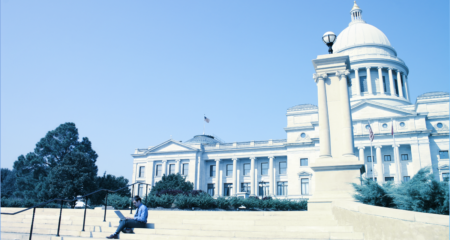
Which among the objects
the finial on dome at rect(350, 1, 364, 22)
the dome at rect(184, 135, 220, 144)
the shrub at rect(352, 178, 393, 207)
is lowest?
the shrub at rect(352, 178, 393, 207)

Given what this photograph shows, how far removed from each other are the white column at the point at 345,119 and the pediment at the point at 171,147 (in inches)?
2050

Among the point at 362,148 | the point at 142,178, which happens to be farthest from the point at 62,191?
the point at 362,148

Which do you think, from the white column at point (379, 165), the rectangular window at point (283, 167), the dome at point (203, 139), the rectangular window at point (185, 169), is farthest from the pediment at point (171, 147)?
the white column at point (379, 165)

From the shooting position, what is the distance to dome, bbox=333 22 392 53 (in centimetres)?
7056

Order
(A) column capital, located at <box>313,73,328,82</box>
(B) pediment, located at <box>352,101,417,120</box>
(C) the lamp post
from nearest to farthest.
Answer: (C) the lamp post → (A) column capital, located at <box>313,73,328,82</box> → (B) pediment, located at <box>352,101,417,120</box>

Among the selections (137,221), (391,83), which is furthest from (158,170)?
(137,221)

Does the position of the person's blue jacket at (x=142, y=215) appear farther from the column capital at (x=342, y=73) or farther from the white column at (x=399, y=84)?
the white column at (x=399, y=84)

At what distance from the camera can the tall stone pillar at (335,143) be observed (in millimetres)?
13688

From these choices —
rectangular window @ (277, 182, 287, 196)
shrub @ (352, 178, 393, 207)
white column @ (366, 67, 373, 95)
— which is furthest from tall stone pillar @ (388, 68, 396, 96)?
shrub @ (352, 178, 393, 207)

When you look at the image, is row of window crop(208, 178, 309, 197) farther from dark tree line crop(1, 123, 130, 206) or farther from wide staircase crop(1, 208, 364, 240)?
wide staircase crop(1, 208, 364, 240)

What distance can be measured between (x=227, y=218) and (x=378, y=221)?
550 cm

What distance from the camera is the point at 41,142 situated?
59.9 meters

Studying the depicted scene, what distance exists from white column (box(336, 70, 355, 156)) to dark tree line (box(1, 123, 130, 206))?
45202mm

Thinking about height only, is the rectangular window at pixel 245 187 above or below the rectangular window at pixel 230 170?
below
